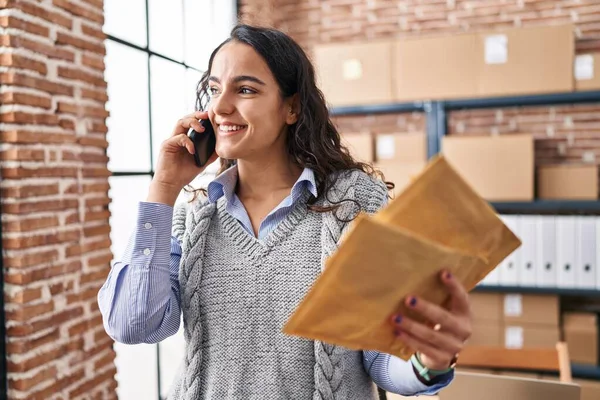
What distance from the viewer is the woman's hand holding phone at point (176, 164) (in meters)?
1.16

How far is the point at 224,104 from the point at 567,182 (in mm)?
2363

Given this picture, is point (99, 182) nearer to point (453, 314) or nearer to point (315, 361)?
point (315, 361)

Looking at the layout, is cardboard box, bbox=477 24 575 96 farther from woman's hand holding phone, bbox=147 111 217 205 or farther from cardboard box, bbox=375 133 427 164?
woman's hand holding phone, bbox=147 111 217 205

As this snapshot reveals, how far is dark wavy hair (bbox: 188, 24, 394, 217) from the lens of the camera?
117 cm

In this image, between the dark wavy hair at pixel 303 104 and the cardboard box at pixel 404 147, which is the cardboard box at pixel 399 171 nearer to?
the cardboard box at pixel 404 147

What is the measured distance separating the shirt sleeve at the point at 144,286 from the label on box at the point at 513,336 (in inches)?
90.9

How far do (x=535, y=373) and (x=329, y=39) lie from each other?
7.92 ft

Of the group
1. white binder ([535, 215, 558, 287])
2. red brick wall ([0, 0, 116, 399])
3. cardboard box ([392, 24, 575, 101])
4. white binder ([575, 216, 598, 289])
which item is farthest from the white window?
white binder ([575, 216, 598, 289])

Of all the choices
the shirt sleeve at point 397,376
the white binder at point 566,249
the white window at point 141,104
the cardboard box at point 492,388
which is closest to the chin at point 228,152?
the shirt sleeve at point 397,376

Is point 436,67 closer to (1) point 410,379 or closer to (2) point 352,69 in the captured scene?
(2) point 352,69

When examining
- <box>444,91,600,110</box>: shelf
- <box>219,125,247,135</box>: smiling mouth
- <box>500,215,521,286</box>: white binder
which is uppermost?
<box>444,91,600,110</box>: shelf

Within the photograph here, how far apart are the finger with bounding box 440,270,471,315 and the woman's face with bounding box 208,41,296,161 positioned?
1.88ft

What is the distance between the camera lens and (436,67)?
9.70ft

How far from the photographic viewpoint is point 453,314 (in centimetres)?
72
